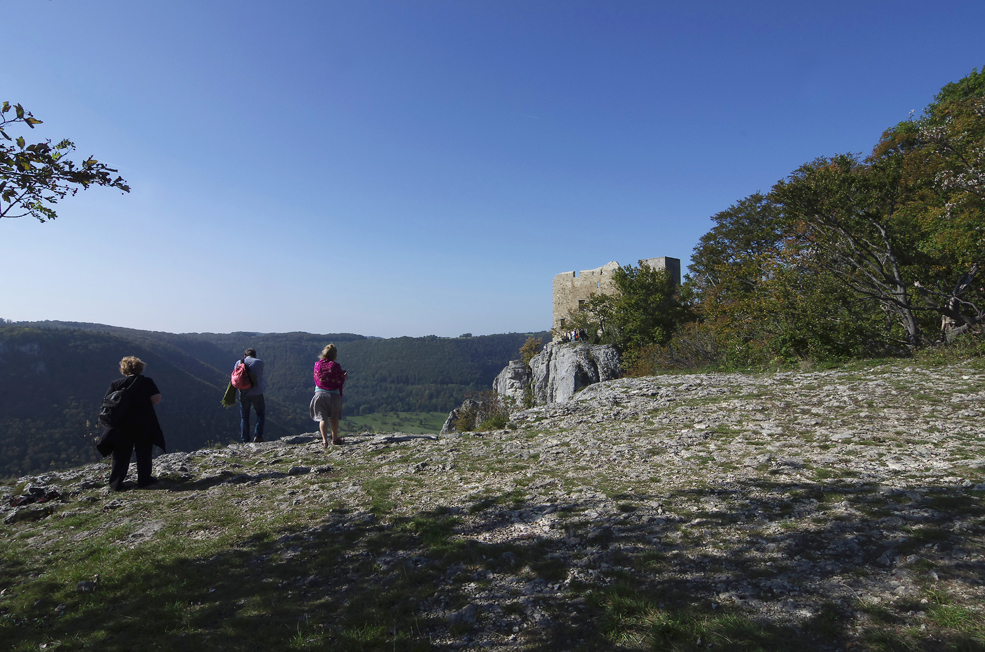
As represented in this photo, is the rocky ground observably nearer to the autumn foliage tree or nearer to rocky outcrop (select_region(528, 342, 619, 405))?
the autumn foliage tree

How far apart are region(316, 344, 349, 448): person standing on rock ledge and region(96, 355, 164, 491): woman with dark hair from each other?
2.78 m

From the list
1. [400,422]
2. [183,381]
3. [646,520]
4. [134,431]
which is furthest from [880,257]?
[400,422]

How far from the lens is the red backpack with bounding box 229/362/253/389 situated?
1039 cm

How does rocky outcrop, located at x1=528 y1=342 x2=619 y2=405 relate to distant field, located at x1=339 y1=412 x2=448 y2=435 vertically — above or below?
above

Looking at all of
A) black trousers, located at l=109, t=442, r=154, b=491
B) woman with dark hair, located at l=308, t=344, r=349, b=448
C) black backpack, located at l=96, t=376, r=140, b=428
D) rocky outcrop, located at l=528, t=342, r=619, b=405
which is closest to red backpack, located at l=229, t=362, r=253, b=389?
woman with dark hair, located at l=308, t=344, r=349, b=448

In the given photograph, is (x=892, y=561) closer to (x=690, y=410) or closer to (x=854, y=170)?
(x=690, y=410)

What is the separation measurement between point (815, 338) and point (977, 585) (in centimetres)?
1379

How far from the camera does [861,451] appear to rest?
576 centimetres

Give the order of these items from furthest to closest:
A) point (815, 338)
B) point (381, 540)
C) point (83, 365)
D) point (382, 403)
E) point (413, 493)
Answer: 1. point (382, 403)
2. point (83, 365)
3. point (815, 338)
4. point (413, 493)
5. point (381, 540)

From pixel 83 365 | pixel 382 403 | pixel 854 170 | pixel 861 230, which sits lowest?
pixel 382 403

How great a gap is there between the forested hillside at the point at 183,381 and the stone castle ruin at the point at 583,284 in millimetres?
31256

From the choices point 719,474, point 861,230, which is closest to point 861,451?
point 719,474

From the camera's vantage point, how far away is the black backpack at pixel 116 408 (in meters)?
6.82

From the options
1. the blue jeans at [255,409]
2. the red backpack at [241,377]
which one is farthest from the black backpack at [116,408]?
the blue jeans at [255,409]
